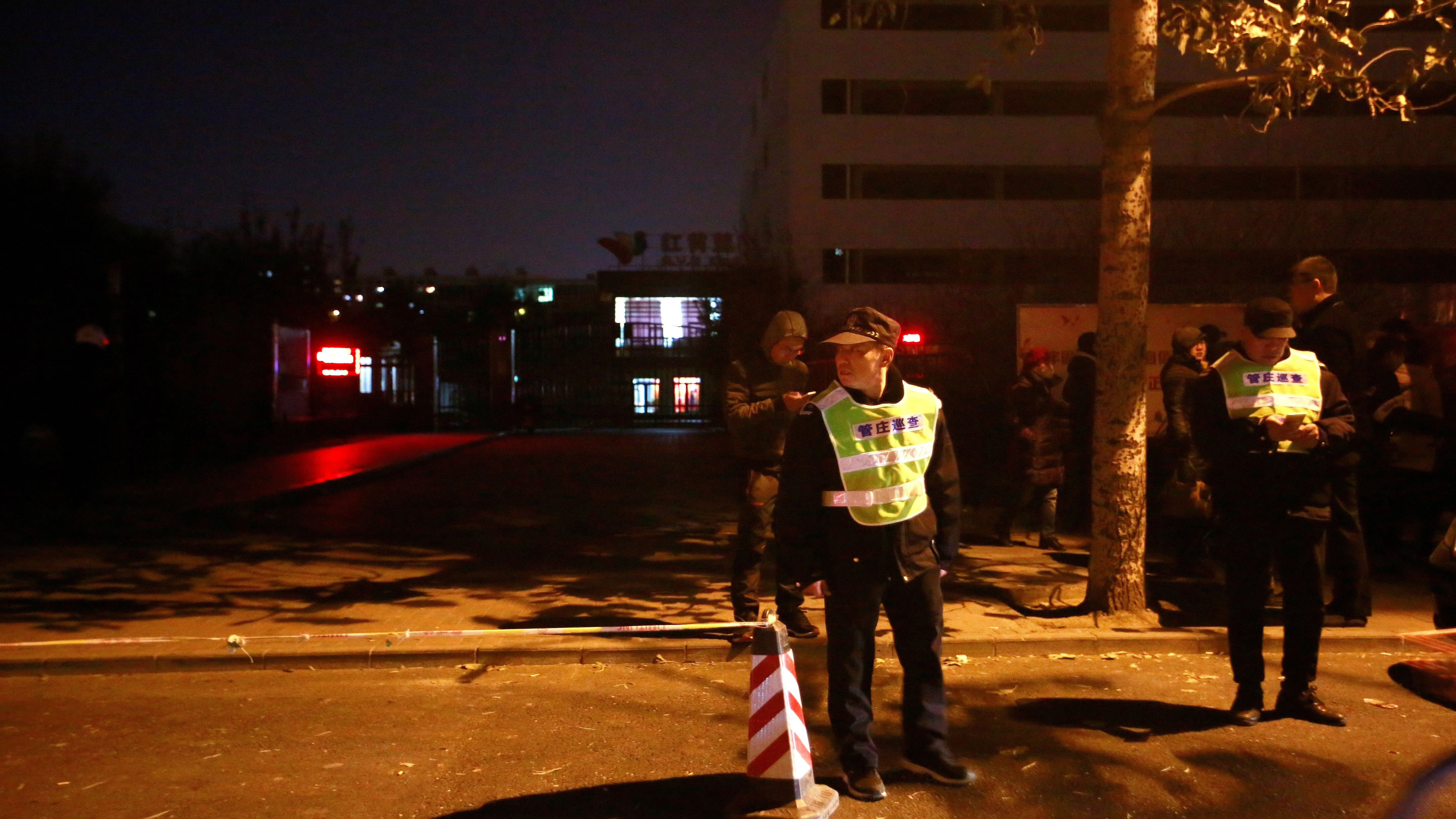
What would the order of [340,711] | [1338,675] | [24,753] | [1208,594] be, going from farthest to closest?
[1208,594]
[1338,675]
[340,711]
[24,753]

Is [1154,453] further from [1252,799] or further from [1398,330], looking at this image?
[1252,799]

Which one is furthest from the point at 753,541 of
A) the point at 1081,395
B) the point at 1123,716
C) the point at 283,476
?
the point at 283,476

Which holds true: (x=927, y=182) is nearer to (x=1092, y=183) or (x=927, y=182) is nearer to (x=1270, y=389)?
(x=1092, y=183)

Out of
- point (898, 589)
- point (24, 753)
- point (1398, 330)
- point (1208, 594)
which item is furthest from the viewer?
point (1398, 330)

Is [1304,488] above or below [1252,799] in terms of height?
above

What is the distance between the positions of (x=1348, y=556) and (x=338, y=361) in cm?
2554

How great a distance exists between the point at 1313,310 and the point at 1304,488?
71.8 inches

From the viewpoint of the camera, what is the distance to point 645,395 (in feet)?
123

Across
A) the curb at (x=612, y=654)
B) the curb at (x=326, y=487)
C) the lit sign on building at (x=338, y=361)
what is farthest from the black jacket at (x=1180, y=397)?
Answer: the lit sign on building at (x=338, y=361)

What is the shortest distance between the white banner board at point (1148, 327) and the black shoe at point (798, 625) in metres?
5.08

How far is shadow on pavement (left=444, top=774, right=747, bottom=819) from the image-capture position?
444 centimetres

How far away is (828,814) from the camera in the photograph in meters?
4.24

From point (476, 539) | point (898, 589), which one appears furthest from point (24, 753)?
point (476, 539)

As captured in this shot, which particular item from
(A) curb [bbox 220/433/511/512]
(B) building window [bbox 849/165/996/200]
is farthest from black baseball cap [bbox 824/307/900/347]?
(B) building window [bbox 849/165/996/200]
